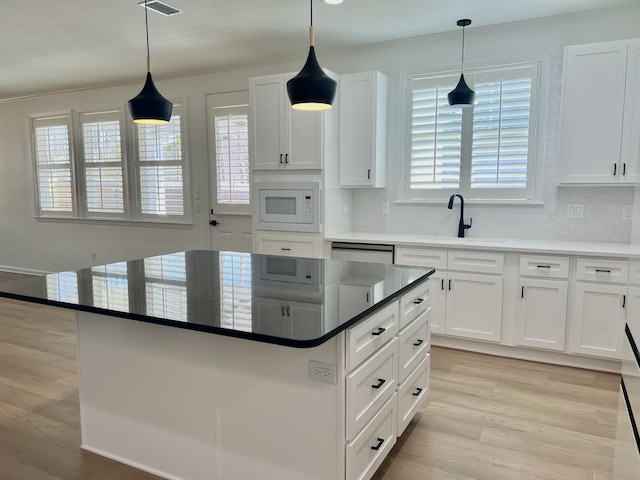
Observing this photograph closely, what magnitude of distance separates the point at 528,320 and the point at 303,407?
2.38 meters

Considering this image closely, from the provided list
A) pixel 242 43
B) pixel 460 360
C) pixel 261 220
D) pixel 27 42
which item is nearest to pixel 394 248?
pixel 460 360

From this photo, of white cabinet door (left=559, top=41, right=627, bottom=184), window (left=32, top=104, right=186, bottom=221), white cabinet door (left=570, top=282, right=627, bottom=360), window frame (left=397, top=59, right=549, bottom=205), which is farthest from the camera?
window (left=32, top=104, right=186, bottom=221)

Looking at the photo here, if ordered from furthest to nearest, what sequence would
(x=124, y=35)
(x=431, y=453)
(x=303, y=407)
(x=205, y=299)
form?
1. (x=124, y=35)
2. (x=431, y=453)
3. (x=205, y=299)
4. (x=303, y=407)

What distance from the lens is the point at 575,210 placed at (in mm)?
3729

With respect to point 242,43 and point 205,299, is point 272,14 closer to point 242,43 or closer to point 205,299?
point 242,43

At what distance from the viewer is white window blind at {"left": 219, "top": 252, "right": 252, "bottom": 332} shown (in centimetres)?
156

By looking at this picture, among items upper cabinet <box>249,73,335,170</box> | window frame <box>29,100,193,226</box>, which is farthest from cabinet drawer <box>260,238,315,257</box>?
window frame <box>29,100,193,226</box>

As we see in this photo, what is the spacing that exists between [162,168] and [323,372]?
4.76 meters

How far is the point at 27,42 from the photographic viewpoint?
4.37 m

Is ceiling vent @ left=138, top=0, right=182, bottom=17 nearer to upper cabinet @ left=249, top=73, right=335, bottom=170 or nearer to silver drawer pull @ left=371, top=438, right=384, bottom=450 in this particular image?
upper cabinet @ left=249, top=73, right=335, bottom=170

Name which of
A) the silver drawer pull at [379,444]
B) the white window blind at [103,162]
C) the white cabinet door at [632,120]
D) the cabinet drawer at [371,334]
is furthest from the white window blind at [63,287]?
the white window blind at [103,162]

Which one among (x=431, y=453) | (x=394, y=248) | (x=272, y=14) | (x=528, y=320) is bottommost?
(x=431, y=453)

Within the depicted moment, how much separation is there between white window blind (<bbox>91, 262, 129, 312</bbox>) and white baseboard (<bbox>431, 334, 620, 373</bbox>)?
2.61m

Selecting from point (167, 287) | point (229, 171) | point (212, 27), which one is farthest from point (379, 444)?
point (229, 171)
